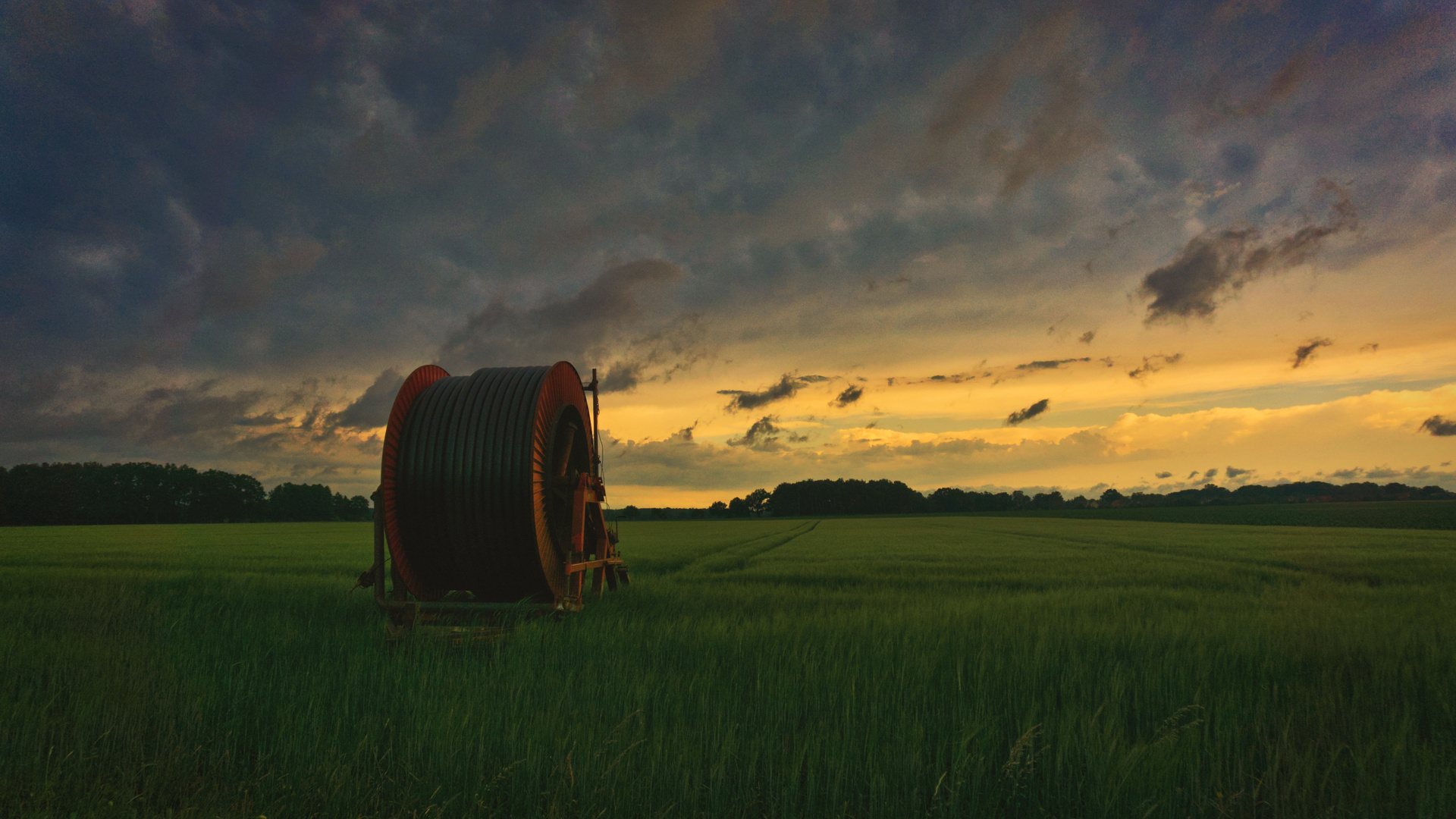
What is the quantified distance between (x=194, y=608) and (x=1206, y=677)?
40.6 feet

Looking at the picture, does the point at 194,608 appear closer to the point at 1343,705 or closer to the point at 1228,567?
the point at 1343,705

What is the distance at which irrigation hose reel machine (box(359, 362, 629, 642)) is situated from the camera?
7883 millimetres

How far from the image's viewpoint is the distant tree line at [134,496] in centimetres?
8631

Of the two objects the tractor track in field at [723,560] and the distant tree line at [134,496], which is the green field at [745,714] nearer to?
the tractor track in field at [723,560]

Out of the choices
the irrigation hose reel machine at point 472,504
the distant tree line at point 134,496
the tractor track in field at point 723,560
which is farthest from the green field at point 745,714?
the distant tree line at point 134,496

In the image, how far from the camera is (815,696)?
15.0 ft

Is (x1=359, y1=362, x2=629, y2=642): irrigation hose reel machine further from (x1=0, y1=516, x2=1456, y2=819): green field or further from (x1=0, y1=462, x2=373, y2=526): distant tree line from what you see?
(x1=0, y1=462, x2=373, y2=526): distant tree line

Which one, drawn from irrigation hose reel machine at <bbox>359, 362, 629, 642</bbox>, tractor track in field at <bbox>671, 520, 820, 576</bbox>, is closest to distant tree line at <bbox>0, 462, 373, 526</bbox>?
tractor track in field at <bbox>671, 520, 820, 576</bbox>

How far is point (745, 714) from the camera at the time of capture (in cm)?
436

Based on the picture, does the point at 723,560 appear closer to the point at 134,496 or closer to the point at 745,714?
the point at 745,714

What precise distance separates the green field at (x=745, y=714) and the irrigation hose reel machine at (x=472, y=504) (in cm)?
75

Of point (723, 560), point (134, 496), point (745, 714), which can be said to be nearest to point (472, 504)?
point (745, 714)

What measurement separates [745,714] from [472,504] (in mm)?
4877

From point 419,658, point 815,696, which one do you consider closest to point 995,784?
point 815,696
